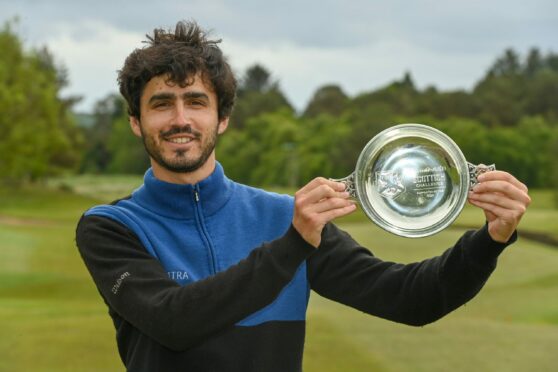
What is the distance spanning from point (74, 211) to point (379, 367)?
124 feet

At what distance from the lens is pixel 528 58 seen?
126 m

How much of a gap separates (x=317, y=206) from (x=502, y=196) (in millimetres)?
636

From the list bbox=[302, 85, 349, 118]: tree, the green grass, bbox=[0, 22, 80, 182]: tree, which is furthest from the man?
bbox=[302, 85, 349, 118]: tree

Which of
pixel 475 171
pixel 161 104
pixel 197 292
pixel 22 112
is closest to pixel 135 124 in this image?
pixel 161 104

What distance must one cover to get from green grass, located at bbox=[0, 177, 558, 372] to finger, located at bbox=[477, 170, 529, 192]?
20.5 ft

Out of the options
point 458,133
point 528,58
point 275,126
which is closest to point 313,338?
point 458,133

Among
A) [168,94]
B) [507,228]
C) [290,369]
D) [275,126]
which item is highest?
[168,94]

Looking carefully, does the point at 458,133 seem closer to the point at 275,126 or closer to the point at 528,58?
the point at 275,126

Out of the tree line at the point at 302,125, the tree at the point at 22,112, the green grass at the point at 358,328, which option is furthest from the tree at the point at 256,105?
the green grass at the point at 358,328

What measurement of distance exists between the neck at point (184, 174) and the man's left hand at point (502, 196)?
1.12 metres

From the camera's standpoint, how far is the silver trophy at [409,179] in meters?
3.28

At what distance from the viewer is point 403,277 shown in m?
3.79

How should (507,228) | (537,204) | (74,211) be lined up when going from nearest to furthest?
1. (507,228)
2. (74,211)
3. (537,204)

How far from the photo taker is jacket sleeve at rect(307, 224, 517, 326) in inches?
139
